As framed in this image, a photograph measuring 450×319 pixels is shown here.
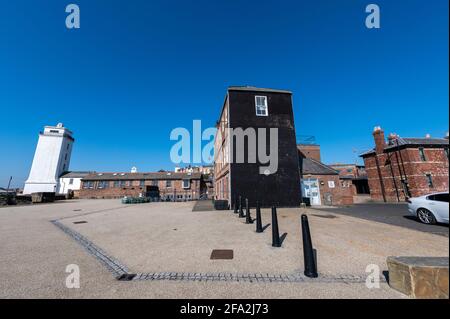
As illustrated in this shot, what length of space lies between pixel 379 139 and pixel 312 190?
14.9m

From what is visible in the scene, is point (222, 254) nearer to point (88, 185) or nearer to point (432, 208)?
point (432, 208)

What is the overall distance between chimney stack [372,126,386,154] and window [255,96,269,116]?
18.9 metres

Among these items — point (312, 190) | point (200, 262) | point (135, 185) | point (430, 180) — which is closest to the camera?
point (200, 262)

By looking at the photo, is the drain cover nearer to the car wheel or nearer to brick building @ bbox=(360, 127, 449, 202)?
the car wheel

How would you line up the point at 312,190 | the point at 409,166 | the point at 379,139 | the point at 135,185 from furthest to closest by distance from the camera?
the point at 135,185 < the point at 379,139 < the point at 409,166 < the point at 312,190

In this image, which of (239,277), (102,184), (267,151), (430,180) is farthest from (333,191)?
(102,184)

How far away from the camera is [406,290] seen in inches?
111

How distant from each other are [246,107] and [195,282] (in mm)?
15058

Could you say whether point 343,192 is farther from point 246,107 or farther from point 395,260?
point 395,260

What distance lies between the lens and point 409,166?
71.7 feet

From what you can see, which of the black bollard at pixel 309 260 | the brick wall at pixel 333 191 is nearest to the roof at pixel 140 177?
the brick wall at pixel 333 191

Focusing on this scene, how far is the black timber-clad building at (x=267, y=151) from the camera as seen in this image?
15.2 metres

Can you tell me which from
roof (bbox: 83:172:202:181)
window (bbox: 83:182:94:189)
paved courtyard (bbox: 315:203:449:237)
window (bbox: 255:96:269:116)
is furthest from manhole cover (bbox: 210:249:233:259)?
window (bbox: 83:182:94:189)
